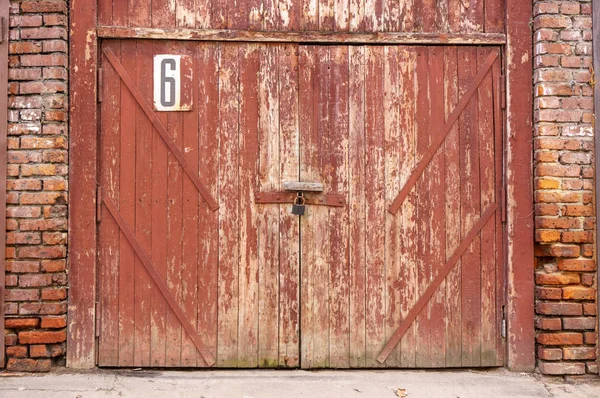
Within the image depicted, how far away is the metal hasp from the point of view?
3.38 meters

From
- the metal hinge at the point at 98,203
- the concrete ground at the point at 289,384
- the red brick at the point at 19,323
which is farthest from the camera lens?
the metal hinge at the point at 98,203

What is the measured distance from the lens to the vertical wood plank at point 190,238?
11.1ft

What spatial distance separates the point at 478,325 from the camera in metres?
3.41

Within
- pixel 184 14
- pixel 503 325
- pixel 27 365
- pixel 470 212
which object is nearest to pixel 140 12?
pixel 184 14

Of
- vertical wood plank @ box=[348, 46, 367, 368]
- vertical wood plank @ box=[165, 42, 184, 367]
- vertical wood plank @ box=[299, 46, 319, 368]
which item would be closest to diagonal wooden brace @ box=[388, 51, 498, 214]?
vertical wood plank @ box=[348, 46, 367, 368]

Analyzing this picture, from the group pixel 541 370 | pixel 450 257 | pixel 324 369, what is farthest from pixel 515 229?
pixel 324 369

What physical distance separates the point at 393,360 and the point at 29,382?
2227 mm

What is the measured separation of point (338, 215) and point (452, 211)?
75 centimetres

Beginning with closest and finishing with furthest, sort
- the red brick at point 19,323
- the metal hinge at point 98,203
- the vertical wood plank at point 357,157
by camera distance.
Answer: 1. the red brick at point 19,323
2. the metal hinge at point 98,203
3. the vertical wood plank at point 357,157

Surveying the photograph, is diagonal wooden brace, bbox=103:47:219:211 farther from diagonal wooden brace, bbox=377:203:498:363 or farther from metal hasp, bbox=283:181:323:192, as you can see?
diagonal wooden brace, bbox=377:203:498:363

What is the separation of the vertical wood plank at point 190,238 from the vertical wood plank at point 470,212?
1.72m

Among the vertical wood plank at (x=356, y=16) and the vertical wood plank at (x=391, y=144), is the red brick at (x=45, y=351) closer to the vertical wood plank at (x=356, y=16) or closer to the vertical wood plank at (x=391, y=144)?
the vertical wood plank at (x=391, y=144)

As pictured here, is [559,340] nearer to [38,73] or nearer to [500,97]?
[500,97]

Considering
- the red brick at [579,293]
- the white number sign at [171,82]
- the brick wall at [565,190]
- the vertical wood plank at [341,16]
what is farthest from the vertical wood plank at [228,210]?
the red brick at [579,293]
